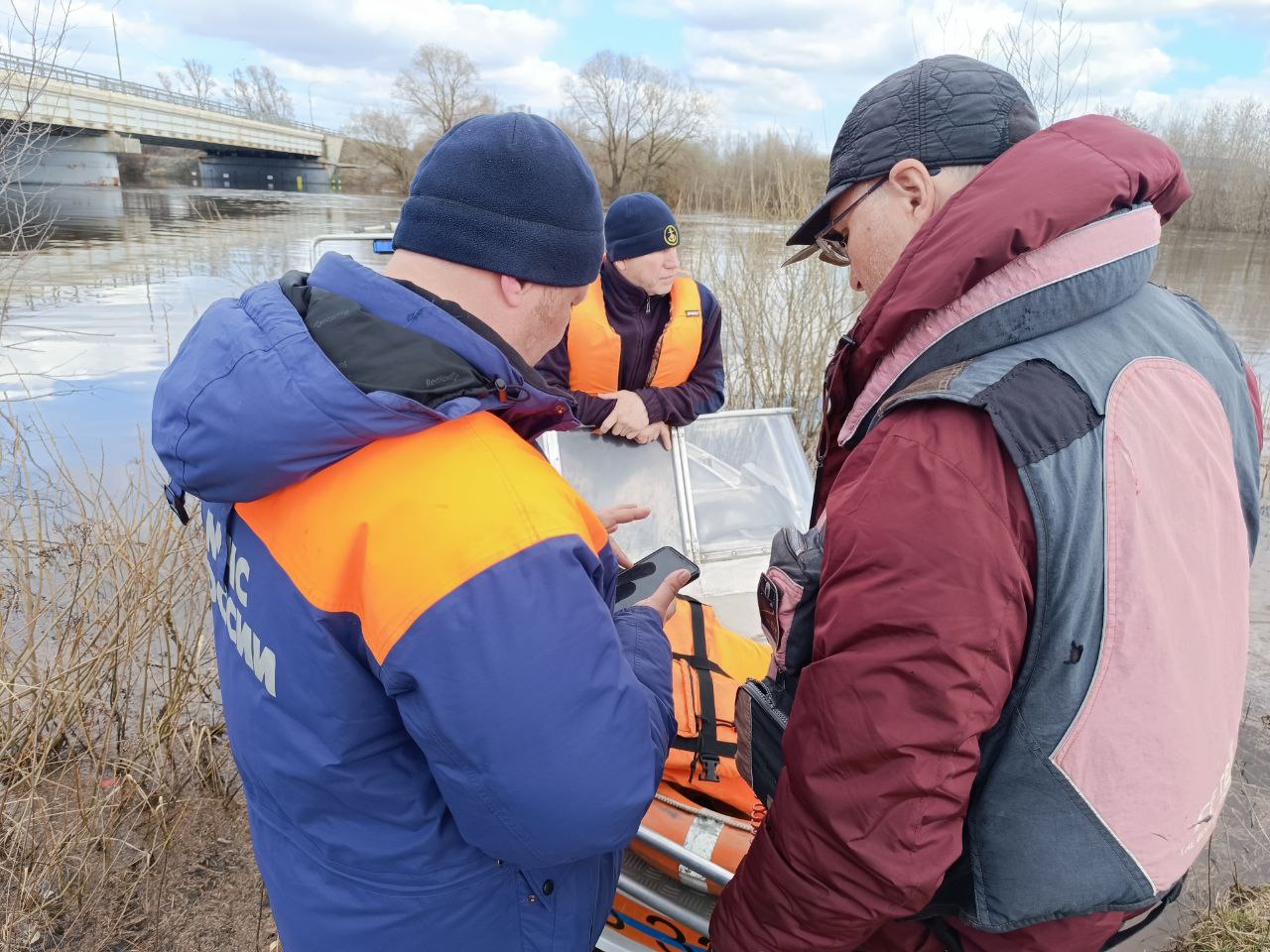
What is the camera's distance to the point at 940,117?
1.29 metres

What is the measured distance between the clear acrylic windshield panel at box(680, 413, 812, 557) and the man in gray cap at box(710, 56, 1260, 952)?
2124 mm

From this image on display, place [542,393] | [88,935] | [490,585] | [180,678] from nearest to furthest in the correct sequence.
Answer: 1. [490,585]
2. [542,393]
3. [88,935]
4. [180,678]

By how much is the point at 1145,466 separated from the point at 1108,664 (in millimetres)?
274

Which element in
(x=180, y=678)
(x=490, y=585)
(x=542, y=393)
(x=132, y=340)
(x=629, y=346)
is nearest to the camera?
(x=490, y=585)

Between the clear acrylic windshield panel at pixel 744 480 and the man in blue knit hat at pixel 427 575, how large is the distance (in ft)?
6.66

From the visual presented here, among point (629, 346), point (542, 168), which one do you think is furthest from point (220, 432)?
point (629, 346)

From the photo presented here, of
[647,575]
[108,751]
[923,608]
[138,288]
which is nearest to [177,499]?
[647,575]

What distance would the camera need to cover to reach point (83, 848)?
8.61ft

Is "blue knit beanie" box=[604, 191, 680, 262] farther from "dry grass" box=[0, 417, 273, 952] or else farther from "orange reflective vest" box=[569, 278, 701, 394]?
"dry grass" box=[0, 417, 273, 952]

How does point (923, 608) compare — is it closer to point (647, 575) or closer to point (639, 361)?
point (647, 575)

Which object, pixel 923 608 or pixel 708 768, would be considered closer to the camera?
pixel 923 608

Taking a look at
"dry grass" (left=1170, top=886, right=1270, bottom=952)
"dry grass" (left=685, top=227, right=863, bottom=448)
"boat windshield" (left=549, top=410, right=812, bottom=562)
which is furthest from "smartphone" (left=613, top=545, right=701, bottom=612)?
Result: "dry grass" (left=685, top=227, right=863, bottom=448)

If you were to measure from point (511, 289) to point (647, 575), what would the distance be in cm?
93

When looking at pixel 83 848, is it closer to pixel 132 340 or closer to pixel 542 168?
pixel 542 168
